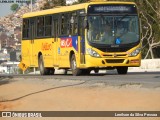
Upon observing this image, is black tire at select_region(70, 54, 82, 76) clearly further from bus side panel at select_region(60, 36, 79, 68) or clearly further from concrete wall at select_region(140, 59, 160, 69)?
concrete wall at select_region(140, 59, 160, 69)

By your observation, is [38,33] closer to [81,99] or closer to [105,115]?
[81,99]

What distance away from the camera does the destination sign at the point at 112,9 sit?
29.4 meters

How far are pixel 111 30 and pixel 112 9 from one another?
41.1 inches

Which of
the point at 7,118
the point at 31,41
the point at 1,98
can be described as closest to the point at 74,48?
the point at 31,41

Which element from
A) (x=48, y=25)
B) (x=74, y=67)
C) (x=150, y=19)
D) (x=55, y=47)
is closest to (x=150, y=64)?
(x=48, y=25)

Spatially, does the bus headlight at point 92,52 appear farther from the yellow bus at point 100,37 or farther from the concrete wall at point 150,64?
the concrete wall at point 150,64

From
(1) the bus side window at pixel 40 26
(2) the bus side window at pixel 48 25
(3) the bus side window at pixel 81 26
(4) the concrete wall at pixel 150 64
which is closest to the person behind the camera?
(3) the bus side window at pixel 81 26

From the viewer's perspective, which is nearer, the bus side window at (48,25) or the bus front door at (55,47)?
the bus front door at (55,47)

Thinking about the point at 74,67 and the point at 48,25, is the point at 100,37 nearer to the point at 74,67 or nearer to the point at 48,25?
the point at 74,67

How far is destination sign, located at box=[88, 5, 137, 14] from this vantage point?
2936 cm

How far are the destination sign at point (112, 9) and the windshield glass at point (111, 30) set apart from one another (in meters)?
0.29

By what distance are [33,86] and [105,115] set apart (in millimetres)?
9317

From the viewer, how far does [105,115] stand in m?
14.8

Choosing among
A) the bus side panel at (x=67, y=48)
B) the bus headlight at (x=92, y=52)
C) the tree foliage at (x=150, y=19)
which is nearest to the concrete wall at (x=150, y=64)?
the bus side panel at (x=67, y=48)
